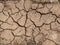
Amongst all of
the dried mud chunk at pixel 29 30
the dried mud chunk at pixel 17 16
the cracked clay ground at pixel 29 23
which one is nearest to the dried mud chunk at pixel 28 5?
the cracked clay ground at pixel 29 23

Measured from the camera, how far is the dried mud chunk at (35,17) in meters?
2.02

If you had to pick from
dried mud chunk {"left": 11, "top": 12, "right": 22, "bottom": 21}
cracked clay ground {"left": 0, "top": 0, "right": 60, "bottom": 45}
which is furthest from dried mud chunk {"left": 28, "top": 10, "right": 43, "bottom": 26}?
dried mud chunk {"left": 11, "top": 12, "right": 22, "bottom": 21}

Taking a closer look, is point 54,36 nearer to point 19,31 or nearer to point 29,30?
point 29,30

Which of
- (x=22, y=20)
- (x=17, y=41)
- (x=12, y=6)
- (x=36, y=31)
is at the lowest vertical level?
(x=17, y=41)

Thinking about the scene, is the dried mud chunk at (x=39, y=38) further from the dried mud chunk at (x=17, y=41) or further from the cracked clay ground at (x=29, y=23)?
the dried mud chunk at (x=17, y=41)

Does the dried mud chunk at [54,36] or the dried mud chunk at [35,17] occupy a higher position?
the dried mud chunk at [35,17]

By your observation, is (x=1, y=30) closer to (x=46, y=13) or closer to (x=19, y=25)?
(x=19, y=25)

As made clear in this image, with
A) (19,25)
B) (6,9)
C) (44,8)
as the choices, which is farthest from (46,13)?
(6,9)

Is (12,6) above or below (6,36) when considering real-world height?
above

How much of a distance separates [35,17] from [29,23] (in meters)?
0.10

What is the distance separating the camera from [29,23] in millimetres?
2016

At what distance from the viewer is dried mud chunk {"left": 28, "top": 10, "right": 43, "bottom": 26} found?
6.63 feet

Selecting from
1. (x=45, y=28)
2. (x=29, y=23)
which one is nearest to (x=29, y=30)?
(x=29, y=23)

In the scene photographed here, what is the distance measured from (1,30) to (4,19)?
0.13 meters
